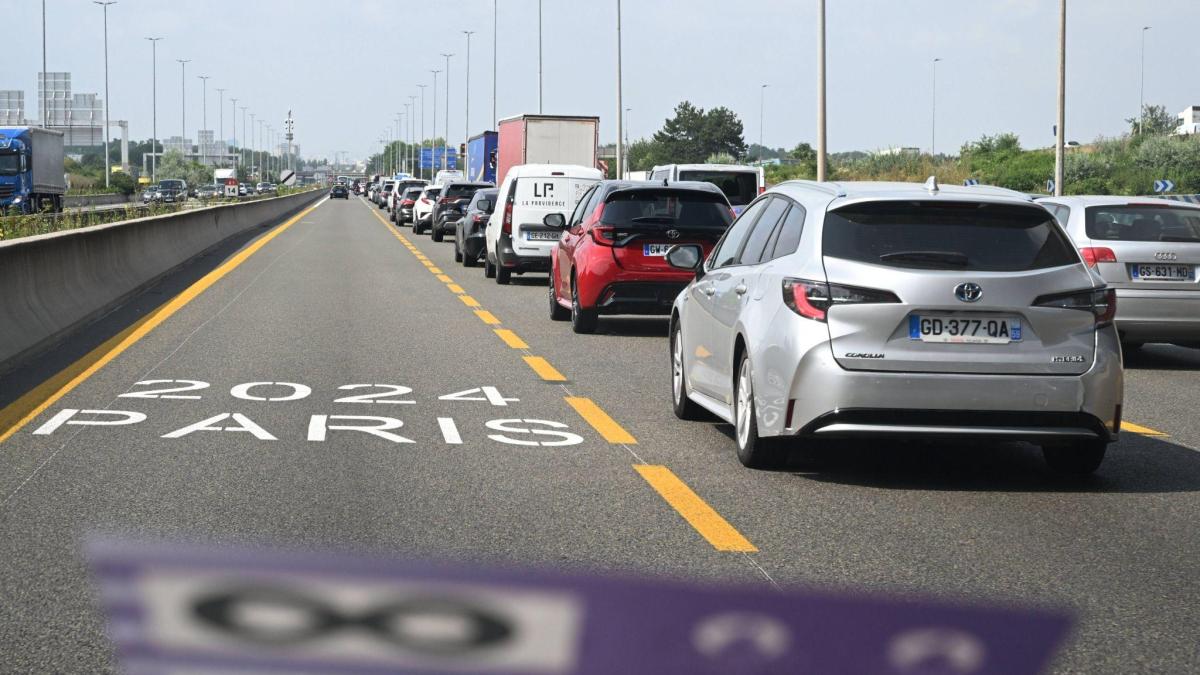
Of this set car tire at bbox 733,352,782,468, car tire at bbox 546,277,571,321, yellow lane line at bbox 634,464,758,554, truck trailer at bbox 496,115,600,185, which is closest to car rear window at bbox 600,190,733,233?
car tire at bbox 546,277,571,321

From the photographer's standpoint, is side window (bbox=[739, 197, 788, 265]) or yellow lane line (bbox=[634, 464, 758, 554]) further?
side window (bbox=[739, 197, 788, 265])

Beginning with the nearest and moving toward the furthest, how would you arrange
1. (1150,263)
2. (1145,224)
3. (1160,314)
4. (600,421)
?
(600,421)
(1160,314)
(1150,263)
(1145,224)

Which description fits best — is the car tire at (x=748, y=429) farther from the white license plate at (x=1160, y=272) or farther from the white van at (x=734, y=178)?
the white van at (x=734, y=178)

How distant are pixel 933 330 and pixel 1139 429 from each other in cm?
313

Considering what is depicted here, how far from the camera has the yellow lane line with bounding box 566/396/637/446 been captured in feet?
29.8

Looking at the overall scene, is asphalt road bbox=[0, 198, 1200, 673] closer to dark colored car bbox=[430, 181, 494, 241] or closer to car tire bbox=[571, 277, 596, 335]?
car tire bbox=[571, 277, 596, 335]

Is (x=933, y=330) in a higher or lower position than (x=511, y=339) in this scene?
higher

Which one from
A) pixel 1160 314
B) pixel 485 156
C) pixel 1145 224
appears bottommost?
pixel 1160 314

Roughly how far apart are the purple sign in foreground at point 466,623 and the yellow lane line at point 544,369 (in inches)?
399

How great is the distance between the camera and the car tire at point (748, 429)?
26.1ft

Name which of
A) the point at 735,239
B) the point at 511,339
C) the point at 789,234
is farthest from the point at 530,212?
the point at 789,234

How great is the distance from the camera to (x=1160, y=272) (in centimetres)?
1394

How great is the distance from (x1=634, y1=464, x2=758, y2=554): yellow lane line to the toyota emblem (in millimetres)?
1509

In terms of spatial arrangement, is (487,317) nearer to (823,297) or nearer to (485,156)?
(823,297)
